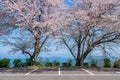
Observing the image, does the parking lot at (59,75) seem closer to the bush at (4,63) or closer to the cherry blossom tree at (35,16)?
the cherry blossom tree at (35,16)

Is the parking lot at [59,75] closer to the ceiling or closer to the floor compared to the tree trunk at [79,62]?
closer to the floor

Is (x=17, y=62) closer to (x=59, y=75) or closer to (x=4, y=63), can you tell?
(x=4, y=63)

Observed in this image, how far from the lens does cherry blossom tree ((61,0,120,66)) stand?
19.6 m

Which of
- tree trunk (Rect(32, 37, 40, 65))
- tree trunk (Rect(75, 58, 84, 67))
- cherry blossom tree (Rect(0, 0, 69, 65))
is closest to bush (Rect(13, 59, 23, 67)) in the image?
tree trunk (Rect(32, 37, 40, 65))

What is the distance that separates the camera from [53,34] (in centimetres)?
1977

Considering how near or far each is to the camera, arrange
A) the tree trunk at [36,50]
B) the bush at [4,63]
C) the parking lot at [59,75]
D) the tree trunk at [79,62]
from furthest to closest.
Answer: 1. the tree trunk at [79,62]
2. the bush at [4,63]
3. the tree trunk at [36,50]
4. the parking lot at [59,75]

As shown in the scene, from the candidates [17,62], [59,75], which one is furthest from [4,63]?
[59,75]

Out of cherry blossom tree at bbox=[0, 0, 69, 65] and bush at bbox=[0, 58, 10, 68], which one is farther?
bush at bbox=[0, 58, 10, 68]

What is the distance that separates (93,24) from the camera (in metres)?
19.6

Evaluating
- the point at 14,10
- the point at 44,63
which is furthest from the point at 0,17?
the point at 44,63

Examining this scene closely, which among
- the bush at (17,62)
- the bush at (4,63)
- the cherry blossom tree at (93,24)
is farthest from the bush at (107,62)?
the bush at (4,63)

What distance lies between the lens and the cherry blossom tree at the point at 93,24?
1961 cm

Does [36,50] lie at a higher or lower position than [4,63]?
higher

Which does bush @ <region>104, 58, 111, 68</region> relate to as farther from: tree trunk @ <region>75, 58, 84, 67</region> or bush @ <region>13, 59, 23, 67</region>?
bush @ <region>13, 59, 23, 67</region>
